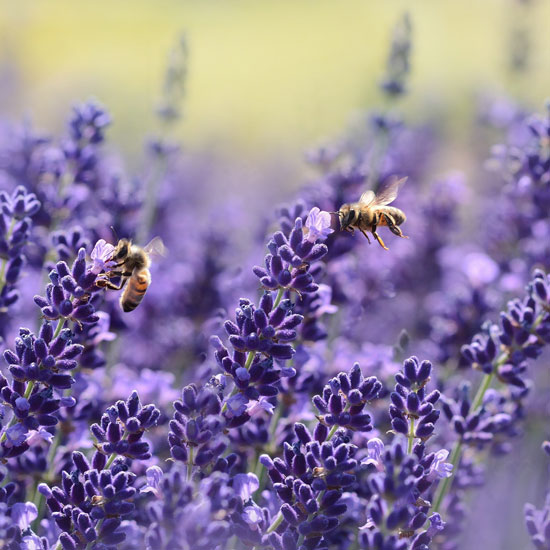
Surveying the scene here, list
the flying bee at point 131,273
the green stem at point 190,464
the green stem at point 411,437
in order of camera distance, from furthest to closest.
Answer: the flying bee at point 131,273, the green stem at point 411,437, the green stem at point 190,464

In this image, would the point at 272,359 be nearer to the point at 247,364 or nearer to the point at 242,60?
the point at 247,364

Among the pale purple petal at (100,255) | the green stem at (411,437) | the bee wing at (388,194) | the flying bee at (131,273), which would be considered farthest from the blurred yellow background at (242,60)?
the green stem at (411,437)

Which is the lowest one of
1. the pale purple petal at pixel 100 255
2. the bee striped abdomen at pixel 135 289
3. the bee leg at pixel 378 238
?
the pale purple petal at pixel 100 255

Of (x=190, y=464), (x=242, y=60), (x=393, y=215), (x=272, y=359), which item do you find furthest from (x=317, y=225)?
(x=242, y=60)

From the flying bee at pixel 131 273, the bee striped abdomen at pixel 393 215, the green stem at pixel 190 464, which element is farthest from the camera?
the bee striped abdomen at pixel 393 215

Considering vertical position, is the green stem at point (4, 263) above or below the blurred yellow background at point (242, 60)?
below

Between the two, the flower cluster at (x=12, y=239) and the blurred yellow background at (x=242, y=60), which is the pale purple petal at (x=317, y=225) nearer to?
the flower cluster at (x=12, y=239)

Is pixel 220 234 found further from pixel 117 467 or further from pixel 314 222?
pixel 117 467
